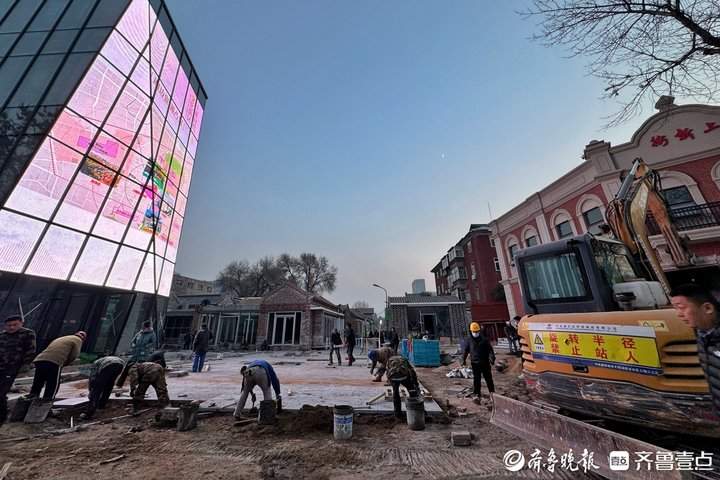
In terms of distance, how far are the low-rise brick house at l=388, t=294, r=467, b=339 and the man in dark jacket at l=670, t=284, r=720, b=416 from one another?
24758mm

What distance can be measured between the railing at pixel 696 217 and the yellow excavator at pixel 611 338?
10.1 m

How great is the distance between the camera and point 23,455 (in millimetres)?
3438

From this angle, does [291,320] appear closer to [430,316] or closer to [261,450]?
[430,316]

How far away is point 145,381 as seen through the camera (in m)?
5.54

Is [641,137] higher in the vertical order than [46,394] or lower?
higher

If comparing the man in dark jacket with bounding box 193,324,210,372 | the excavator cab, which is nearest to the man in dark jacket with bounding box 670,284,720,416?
the excavator cab

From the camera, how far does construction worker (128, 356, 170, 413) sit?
5473 millimetres

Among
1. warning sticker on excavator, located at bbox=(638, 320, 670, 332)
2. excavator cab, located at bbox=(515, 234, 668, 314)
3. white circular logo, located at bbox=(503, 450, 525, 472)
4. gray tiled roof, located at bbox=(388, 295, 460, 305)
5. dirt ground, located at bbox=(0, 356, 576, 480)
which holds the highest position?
gray tiled roof, located at bbox=(388, 295, 460, 305)

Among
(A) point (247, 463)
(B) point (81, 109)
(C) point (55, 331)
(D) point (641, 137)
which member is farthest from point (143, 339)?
(D) point (641, 137)

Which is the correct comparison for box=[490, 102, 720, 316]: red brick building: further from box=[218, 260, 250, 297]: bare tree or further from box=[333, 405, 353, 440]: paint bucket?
box=[218, 260, 250, 297]: bare tree

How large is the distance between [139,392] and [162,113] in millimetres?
17725

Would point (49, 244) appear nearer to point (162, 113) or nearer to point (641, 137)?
point (162, 113)

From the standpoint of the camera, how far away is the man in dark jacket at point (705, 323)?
2.06 meters

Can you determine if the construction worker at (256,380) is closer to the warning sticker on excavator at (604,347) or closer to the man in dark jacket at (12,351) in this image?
the man in dark jacket at (12,351)
